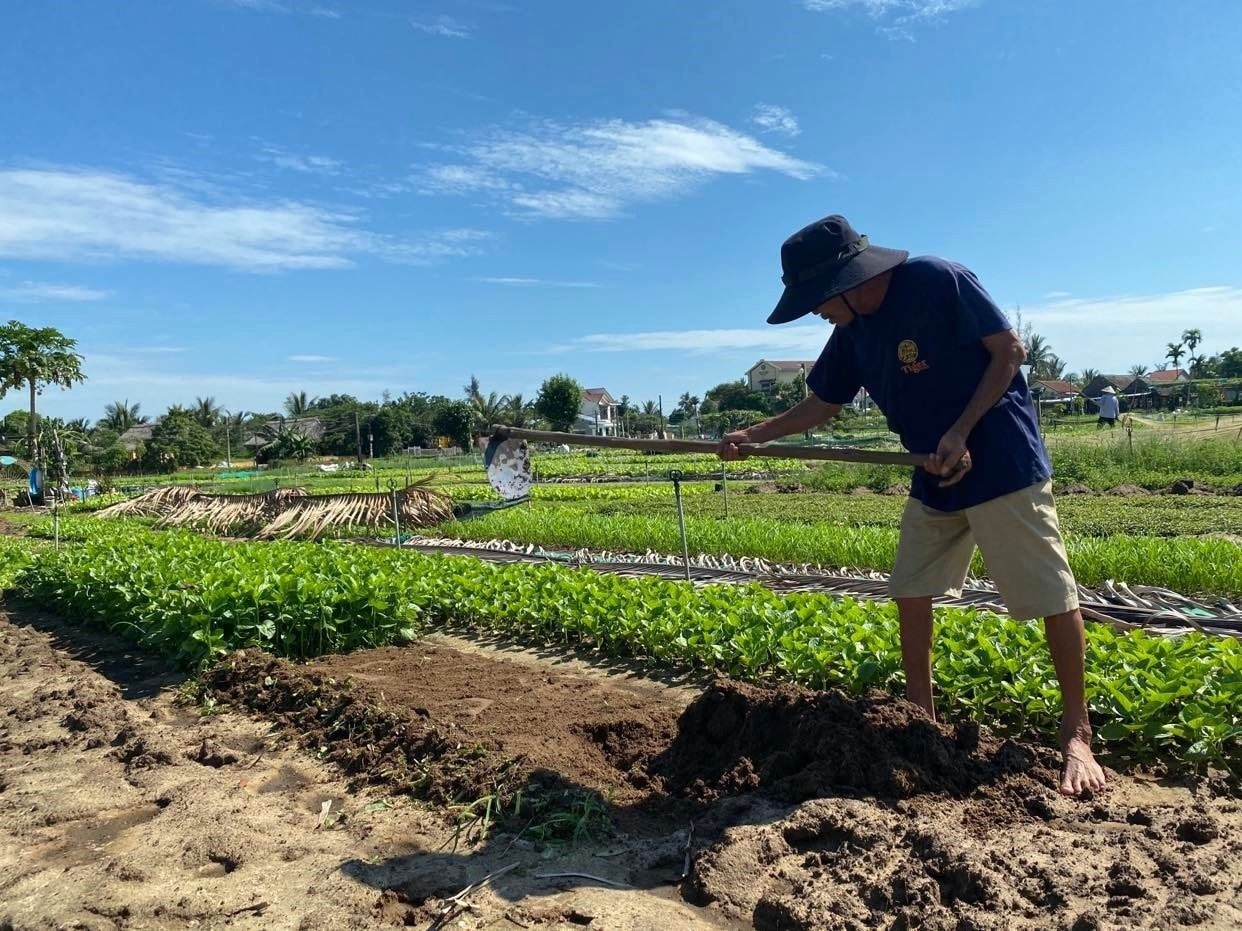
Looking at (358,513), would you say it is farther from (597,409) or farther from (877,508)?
(597,409)

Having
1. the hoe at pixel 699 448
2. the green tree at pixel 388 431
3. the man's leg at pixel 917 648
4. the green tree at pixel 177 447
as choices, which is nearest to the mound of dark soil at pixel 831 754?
the man's leg at pixel 917 648

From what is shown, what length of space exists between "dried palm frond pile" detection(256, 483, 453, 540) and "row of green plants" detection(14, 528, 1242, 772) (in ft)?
23.0

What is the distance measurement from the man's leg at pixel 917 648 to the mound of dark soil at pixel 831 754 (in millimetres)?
218

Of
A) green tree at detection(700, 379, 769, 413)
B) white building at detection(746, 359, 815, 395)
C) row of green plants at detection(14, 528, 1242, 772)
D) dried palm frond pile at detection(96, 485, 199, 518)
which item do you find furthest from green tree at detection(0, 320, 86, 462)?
white building at detection(746, 359, 815, 395)

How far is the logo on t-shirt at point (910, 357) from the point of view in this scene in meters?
2.99

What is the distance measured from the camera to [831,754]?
281cm

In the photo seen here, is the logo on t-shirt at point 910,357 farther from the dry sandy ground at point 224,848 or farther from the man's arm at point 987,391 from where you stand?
the dry sandy ground at point 224,848

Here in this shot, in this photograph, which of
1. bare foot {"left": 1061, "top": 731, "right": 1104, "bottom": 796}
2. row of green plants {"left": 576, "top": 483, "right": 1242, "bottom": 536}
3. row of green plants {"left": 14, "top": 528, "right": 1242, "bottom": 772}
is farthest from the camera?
row of green plants {"left": 576, "top": 483, "right": 1242, "bottom": 536}

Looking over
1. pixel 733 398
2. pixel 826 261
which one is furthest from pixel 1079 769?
pixel 733 398

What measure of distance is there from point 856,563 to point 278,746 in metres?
6.30

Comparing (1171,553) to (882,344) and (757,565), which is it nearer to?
(757,565)

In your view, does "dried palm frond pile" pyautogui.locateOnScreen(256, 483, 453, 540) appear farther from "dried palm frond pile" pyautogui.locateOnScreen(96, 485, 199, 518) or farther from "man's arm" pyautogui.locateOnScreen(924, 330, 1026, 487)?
"man's arm" pyautogui.locateOnScreen(924, 330, 1026, 487)

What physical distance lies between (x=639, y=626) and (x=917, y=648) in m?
2.11

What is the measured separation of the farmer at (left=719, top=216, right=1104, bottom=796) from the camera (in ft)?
9.37
